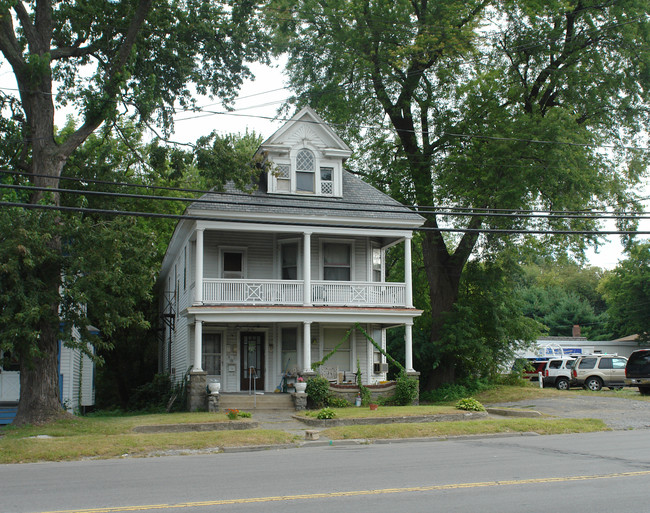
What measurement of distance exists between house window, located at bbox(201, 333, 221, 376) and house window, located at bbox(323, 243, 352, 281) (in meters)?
4.85

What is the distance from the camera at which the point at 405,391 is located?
23594 mm

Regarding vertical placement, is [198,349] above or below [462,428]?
above

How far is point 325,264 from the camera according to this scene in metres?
26.5

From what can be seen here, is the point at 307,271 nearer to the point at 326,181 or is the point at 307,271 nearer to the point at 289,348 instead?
the point at 289,348

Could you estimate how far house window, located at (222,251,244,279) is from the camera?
2569 centimetres

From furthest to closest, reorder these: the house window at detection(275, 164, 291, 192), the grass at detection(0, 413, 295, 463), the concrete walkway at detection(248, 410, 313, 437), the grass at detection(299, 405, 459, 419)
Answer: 1. the house window at detection(275, 164, 291, 192)
2. the grass at detection(299, 405, 459, 419)
3. the concrete walkway at detection(248, 410, 313, 437)
4. the grass at detection(0, 413, 295, 463)

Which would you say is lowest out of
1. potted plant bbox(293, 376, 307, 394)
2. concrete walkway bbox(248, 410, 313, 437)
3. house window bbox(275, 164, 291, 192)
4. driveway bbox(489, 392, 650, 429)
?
driveway bbox(489, 392, 650, 429)

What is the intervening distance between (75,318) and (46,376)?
5.88 ft

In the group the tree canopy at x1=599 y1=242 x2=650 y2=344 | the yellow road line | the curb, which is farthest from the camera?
the tree canopy at x1=599 y1=242 x2=650 y2=344

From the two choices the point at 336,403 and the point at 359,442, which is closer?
the point at 359,442

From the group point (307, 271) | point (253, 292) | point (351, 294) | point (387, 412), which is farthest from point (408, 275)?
point (387, 412)

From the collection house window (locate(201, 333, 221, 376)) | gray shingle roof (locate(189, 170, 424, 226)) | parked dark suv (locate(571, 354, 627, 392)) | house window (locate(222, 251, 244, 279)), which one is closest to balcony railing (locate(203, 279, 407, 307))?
house window (locate(222, 251, 244, 279))

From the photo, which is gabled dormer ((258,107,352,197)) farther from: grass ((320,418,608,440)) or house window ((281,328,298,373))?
grass ((320,418,608,440))

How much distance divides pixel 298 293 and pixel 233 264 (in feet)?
9.99
